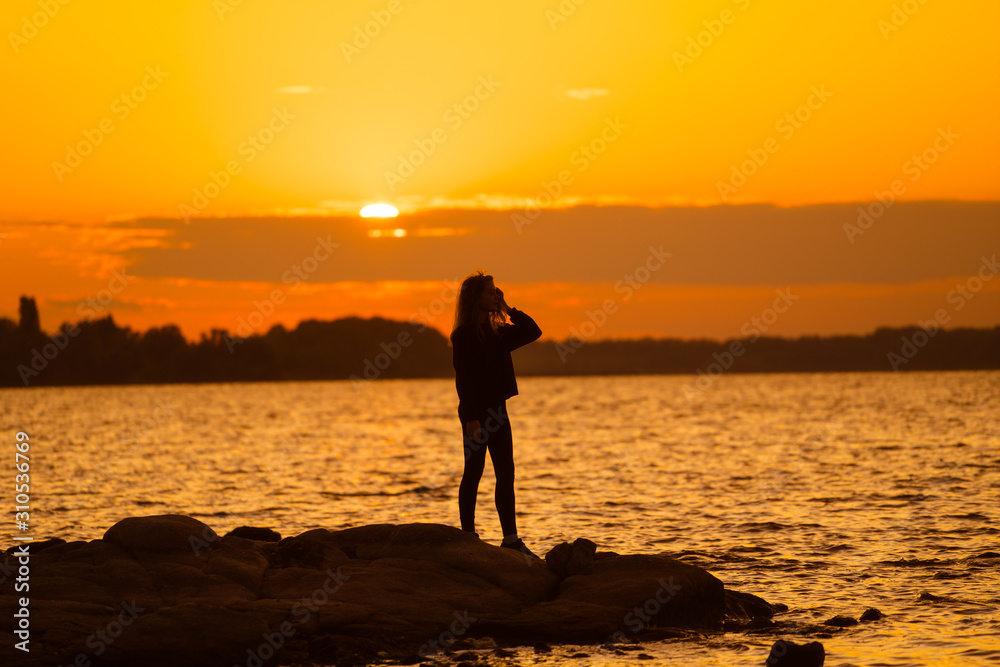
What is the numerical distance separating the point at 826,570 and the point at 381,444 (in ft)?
131

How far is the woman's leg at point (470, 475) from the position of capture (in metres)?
12.3

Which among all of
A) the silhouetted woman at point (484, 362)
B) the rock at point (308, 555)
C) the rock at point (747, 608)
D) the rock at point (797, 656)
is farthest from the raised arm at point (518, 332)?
the rock at point (797, 656)

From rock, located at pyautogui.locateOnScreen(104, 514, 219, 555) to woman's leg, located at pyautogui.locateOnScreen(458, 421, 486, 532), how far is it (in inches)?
123

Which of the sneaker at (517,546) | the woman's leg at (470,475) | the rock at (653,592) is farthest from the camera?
the sneaker at (517,546)

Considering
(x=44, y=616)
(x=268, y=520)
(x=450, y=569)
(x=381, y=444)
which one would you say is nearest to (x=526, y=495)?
(x=268, y=520)

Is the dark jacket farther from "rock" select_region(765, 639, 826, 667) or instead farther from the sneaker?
"rock" select_region(765, 639, 826, 667)

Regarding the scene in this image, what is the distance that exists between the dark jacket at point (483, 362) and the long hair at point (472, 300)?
0.07 metres

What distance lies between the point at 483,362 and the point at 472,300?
724 mm

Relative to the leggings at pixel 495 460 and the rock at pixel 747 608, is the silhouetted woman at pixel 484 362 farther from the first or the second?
the rock at pixel 747 608

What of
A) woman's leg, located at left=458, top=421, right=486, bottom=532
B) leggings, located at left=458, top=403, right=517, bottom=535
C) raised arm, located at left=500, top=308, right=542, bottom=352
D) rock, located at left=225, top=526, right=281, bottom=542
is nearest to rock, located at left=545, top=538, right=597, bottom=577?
leggings, located at left=458, top=403, right=517, bottom=535

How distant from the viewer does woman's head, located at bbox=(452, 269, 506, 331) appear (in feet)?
39.9

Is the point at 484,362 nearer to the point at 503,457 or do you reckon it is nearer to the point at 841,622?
the point at 503,457

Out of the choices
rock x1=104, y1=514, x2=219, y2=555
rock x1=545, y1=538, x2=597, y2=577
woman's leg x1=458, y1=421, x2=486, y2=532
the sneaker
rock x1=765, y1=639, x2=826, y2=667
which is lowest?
rock x1=765, y1=639, x2=826, y2=667

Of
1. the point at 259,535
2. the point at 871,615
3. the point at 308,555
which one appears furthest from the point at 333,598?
the point at 871,615
